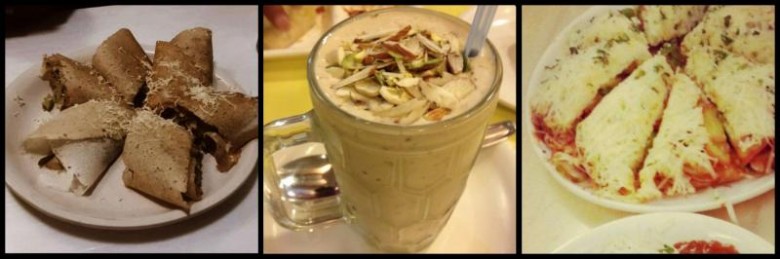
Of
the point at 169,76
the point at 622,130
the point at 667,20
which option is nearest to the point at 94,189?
the point at 169,76

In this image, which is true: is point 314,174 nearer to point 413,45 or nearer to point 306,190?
point 306,190

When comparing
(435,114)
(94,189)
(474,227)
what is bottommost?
(474,227)

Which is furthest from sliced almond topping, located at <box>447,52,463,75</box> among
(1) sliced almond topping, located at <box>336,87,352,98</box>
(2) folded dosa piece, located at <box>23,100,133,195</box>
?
(2) folded dosa piece, located at <box>23,100,133,195</box>

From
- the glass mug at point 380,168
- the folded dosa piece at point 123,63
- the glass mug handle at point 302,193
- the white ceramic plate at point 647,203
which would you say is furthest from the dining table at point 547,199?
the folded dosa piece at point 123,63

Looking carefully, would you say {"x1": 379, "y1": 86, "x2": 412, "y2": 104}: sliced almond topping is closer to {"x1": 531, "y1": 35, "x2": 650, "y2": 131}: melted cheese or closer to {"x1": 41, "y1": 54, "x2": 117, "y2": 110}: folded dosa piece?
{"x1": 531, "y1": 35, "x2": 650, "y2": 131}: melted cheese

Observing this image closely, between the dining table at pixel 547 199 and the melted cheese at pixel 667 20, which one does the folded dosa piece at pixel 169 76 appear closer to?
the dining table at pixel 547 199

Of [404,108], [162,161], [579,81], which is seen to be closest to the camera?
[404,108]
